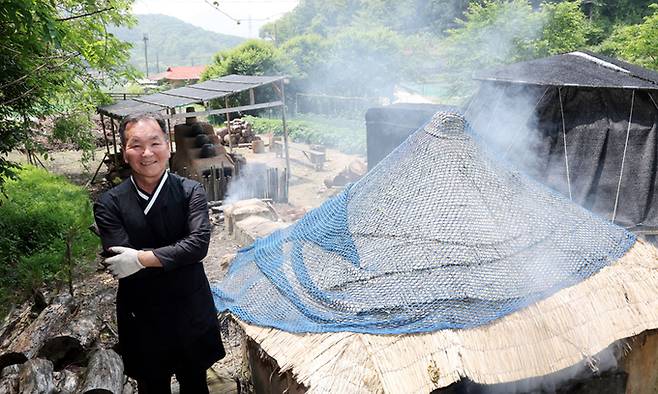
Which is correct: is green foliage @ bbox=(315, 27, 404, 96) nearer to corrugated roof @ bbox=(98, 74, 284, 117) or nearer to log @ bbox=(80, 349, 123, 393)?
corrugated roof @ bbox=(98, 74, 284, 117)

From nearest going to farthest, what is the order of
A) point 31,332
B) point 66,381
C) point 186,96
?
point 66,381
point 31,332
point 186,96

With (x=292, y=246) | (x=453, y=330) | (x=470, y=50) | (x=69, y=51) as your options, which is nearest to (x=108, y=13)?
(x=69, y=51)

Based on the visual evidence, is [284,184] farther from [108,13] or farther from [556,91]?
[556,91]

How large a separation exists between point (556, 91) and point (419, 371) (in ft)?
15.4

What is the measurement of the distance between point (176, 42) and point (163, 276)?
162 metres

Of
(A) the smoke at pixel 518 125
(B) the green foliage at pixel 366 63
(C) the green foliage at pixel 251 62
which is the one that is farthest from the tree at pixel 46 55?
(C) the green foliage at pixel 251 62

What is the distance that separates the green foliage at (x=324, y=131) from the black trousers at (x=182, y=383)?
15086mm

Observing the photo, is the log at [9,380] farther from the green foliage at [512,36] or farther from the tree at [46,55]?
the green foliage at [512,36]

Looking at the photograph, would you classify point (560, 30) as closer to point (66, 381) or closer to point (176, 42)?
point (66, 381)

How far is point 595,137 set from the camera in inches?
232

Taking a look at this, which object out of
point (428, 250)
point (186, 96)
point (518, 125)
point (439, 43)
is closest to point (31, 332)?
point (428, 250)

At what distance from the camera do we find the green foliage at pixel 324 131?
728 inches

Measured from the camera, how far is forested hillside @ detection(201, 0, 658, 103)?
1388cm

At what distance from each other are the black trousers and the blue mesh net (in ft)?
1.49
